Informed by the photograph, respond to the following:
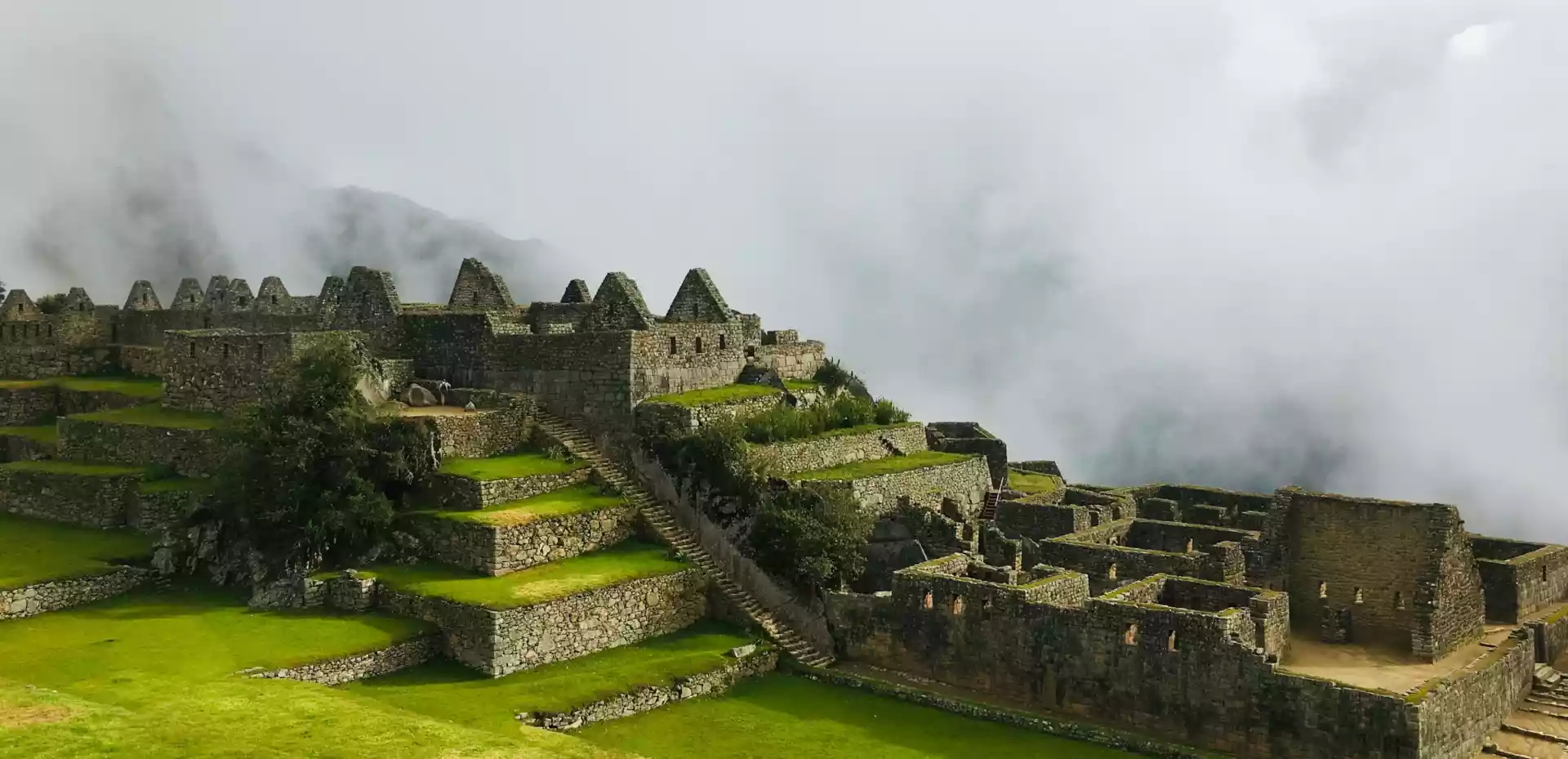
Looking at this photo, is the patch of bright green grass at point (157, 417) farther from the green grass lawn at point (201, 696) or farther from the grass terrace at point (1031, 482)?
the grass terrace at point (1031, 482)

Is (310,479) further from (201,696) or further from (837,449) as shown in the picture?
(837,449)

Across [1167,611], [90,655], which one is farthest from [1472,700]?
[90,655]

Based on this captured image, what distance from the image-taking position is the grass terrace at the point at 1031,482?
42.2 metres

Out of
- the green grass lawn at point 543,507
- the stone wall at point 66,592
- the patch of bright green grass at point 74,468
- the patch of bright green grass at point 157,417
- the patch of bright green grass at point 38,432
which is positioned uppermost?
the patch of bright green grass at point 157,417

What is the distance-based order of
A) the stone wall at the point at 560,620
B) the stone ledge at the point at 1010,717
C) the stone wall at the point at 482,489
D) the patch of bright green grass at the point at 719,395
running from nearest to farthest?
the stone ledge at the point at 1010,717 < the stone wall at the point at 560,620 < the stone wall at the point at 482,489 < the patch of bright green grass at the point at 719,395

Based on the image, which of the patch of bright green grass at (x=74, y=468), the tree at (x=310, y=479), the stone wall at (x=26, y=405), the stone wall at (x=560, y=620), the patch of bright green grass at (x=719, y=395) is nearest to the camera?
the stone wall at (x=560, y=620)

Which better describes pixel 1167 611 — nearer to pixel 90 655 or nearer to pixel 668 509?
pixel 668 509

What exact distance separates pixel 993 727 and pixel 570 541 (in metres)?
10.9

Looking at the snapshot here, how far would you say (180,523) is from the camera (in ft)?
102

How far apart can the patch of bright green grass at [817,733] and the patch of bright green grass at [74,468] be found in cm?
1845

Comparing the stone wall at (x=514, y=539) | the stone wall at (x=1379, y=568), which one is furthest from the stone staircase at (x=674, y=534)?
the stone wall at (x=1379, y=568)

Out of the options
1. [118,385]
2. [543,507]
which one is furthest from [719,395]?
[118,385]

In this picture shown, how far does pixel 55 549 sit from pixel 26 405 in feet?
43.4

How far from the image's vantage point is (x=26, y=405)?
4109 cm
